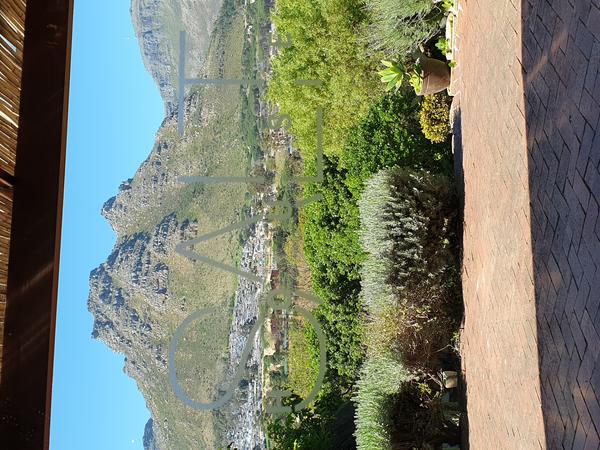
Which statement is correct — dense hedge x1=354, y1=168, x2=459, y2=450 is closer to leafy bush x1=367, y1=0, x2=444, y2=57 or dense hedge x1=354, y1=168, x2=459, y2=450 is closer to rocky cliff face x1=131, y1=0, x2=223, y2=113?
leafy bush x1=367, y1=0, x2=444, y2=57

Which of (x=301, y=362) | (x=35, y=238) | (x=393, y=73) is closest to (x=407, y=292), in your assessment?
(x=393, y=73)

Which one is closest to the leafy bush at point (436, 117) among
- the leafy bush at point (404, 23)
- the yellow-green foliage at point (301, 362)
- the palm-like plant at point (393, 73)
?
the palm-like plant at point (393, 73)

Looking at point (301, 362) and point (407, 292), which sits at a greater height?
point (407, 292)

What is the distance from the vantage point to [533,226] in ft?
14.8

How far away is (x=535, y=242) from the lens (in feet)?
14.6

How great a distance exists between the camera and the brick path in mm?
3596

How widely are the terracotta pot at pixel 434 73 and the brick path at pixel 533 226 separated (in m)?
0.90

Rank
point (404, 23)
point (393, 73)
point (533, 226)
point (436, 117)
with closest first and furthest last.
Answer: point (533, 226) → point (404, 23) → point (393, 73) → point (436, 117)

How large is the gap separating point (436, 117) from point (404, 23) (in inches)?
53.2

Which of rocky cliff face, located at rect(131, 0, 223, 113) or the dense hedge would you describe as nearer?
the dense hedge

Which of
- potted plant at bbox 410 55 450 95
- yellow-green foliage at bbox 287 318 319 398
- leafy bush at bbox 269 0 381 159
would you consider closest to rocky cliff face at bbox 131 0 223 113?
leafy bush at bbox 269 0 381 159

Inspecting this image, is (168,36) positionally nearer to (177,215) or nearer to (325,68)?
(325,68)

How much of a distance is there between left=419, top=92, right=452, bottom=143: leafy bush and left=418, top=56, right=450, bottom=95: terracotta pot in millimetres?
287

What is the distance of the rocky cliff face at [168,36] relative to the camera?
8492mm
